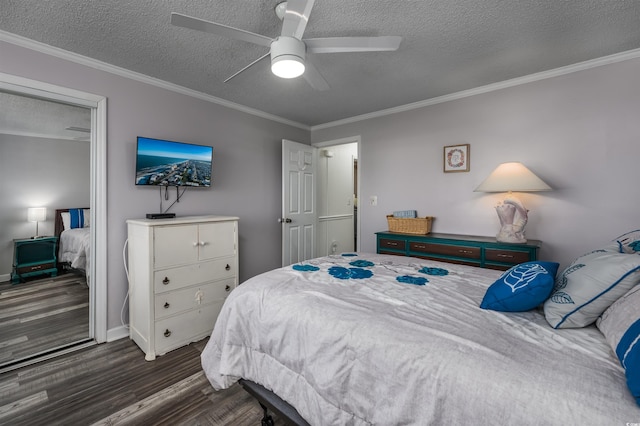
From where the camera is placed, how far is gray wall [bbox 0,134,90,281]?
3822mm

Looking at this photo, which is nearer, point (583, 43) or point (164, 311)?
point (583, 43)

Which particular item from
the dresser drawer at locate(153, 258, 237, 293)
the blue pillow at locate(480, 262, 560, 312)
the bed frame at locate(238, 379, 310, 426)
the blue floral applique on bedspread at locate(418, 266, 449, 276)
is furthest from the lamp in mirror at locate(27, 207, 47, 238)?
the blue pillow at locate(480, 262, 560, 312)

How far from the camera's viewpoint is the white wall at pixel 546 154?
7.75 feet

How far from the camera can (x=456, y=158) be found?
318cm

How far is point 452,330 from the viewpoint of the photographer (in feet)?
3.51

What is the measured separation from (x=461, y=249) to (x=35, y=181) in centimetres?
576

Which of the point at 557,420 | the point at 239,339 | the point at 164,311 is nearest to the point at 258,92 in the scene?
the point at 164,311

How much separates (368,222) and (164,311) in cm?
264

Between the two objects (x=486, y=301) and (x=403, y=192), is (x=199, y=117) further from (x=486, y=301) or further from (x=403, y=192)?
(x=486, y=301)

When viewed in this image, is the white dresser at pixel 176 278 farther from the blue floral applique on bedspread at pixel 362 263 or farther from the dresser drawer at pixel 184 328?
the blue floral applique on bedspread at pixel 362 263

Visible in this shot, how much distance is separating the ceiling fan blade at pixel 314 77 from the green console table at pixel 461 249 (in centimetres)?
190

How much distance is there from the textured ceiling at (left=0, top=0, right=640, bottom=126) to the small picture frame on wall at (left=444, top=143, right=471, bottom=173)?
64cm

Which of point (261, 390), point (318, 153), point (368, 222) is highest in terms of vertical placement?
point (318, 153)

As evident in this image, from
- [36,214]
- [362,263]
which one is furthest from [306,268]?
[36,214]
